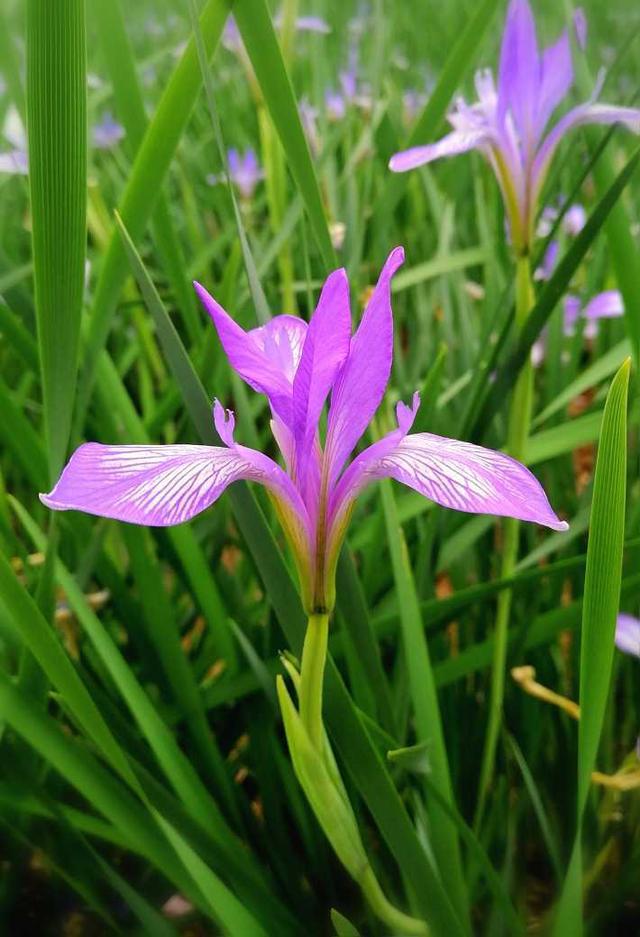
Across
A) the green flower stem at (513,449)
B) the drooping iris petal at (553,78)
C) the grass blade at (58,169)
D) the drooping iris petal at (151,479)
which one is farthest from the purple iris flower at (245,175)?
the drooping iris petal at (151,479)

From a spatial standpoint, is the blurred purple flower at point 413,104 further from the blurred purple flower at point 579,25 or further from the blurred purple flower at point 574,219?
the blurred purple flower at point 579,25

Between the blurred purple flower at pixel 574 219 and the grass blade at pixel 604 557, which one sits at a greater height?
the blurred purple flower at pixel 574 219

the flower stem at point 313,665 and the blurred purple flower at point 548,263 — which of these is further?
the blurred purple flower at point 548,263

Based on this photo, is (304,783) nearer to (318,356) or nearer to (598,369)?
(318,356)

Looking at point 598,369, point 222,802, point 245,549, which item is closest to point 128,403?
point 245,549

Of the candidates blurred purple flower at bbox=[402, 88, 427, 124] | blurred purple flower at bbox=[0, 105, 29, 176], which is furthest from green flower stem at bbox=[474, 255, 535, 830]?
blurred purple flower at bbox=[402, 88, 427, 124]

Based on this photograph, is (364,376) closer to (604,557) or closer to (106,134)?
(604,557)
